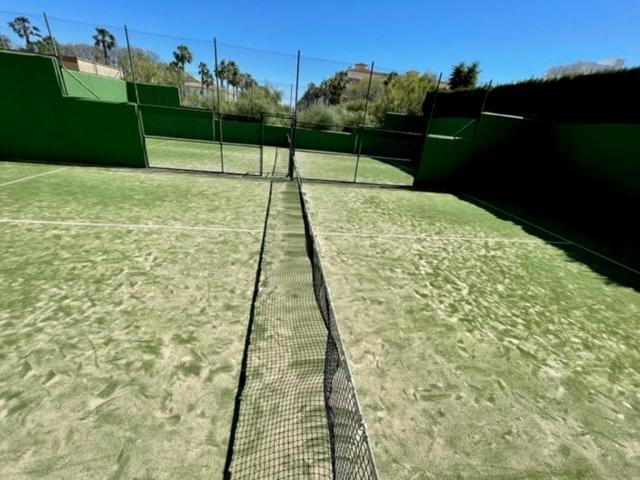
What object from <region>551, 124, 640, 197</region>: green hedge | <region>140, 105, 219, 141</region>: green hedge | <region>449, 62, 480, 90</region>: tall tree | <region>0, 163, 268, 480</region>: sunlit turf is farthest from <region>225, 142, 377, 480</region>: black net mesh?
<region>449, 62, 480, 90</region>: tall tree

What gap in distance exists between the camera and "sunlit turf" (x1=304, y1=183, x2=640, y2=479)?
82.6 inches

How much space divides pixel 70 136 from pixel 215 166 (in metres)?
4.17

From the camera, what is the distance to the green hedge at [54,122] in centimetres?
802

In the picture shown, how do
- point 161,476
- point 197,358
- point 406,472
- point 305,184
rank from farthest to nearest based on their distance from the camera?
point 305,184 → point 197,358 → point 406,472 → point 161,476

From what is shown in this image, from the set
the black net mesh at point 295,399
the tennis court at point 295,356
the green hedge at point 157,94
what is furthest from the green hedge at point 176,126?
the black net mesh at point 295,399

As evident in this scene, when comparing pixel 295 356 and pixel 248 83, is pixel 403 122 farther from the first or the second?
pixel 295 356

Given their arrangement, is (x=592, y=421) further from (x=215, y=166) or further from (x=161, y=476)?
(x=215, y=166)

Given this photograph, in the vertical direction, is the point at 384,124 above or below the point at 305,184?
above

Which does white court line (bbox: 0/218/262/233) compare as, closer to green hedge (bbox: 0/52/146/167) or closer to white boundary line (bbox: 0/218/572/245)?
white boundary line (bbox: 0/218/572/245)

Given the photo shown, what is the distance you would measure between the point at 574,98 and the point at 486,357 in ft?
45.9

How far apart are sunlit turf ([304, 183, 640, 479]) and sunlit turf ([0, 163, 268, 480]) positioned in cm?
124

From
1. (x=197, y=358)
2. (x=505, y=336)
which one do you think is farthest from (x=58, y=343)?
(x=505, y=336)

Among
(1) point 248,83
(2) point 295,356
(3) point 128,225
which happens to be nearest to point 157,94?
(1) point 248,83

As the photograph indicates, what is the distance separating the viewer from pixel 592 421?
94.3 inches
